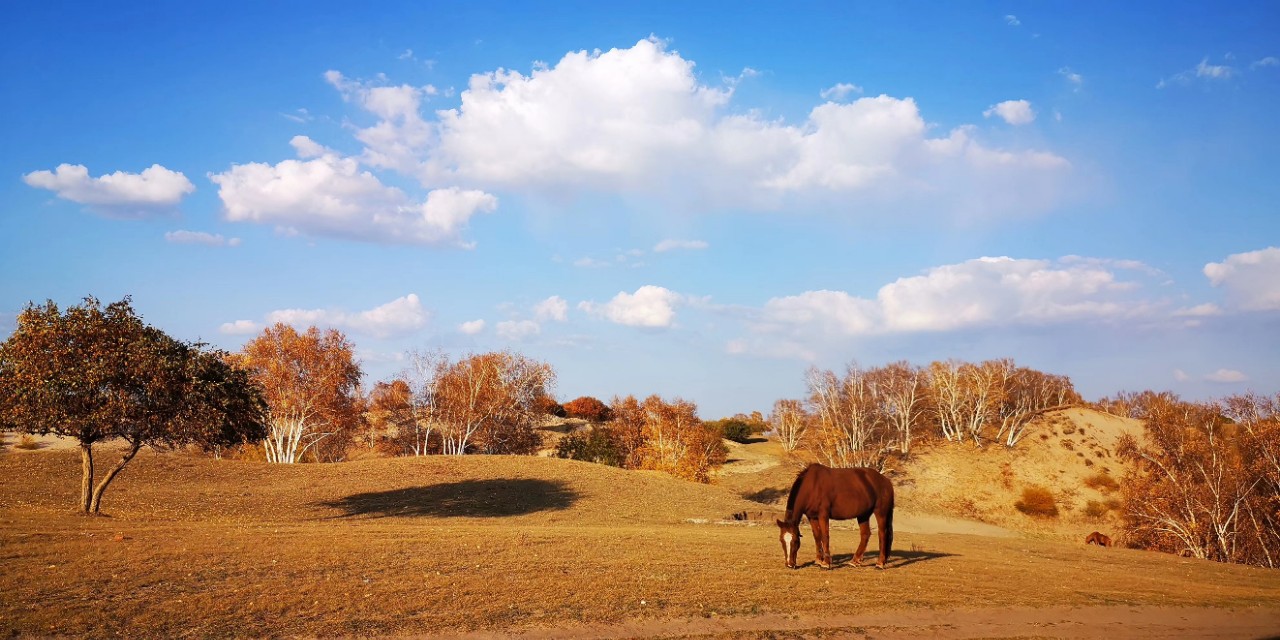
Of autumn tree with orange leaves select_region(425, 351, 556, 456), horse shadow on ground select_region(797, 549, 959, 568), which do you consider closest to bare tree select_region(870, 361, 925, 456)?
autumn tree with orange leaves select_region(425, 351, 556, 456)

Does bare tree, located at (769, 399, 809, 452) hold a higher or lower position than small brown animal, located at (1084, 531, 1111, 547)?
higher

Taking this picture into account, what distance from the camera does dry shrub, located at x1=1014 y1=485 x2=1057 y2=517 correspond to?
57.8 metres

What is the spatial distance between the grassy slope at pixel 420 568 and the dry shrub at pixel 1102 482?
3223 cm

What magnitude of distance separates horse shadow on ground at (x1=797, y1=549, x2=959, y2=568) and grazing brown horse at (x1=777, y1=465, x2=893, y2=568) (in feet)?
2.66

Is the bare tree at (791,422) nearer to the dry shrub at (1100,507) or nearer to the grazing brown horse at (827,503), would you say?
the dry shrub at (1100,507)

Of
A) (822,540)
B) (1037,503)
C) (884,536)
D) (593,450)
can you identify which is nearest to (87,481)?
(822,540)

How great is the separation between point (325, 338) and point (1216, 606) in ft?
196

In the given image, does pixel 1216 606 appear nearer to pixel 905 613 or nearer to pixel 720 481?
pixel 905 613

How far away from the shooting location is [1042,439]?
66875mm

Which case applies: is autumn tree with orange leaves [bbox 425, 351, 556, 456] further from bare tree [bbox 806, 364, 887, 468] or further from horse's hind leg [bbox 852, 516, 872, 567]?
horse's hind leg [bbox 852, 516, 872, 567]

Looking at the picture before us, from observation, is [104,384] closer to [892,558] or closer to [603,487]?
[603,487]

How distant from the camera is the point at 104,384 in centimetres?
2469

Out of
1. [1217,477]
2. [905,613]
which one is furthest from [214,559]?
[1217,477]

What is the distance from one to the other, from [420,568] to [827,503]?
34.2ft
